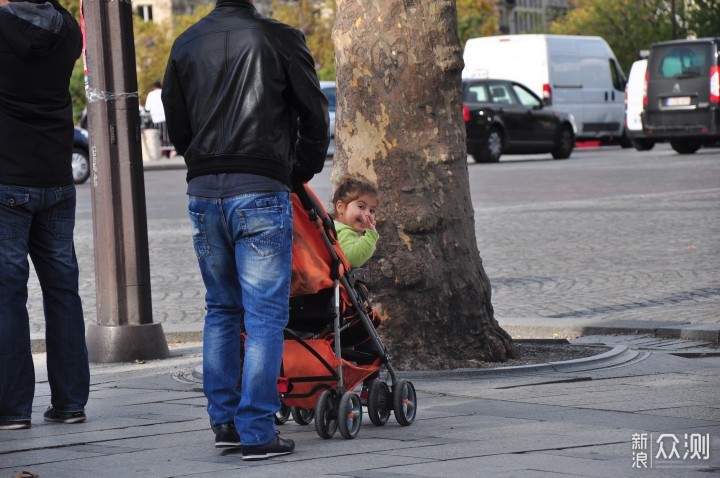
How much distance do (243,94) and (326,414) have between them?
4.07 ft

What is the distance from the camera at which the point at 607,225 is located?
15.5 m

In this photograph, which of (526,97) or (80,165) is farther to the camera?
(526,97)

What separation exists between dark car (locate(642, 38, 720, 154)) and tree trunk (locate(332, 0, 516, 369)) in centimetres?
2324

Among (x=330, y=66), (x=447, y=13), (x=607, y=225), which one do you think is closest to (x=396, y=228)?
(x=447, y=13)

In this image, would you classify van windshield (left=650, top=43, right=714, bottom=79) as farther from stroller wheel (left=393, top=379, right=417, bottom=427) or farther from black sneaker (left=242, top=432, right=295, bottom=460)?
black sneaker (left=242, top=432, right=295, bottom=460)

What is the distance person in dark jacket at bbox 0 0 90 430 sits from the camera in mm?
6238

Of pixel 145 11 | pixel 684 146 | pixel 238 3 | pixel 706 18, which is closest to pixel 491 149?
pixel 684 146

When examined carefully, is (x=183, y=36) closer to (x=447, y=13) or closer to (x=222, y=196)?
(x=222, y=196)

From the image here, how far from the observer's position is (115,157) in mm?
8273

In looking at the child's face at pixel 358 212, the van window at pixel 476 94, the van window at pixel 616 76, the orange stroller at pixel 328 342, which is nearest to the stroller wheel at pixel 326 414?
the orange stroller at pixel 328 342

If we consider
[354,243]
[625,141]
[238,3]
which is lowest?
[625,141]

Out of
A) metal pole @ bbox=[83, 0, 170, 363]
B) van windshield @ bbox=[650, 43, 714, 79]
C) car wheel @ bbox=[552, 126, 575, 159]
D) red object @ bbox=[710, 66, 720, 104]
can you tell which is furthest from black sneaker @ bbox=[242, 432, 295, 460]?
car wheel @ bbox=[552, 126, 575, 159]

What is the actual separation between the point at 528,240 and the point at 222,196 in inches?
365

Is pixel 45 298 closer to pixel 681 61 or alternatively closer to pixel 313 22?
pixel 681 61
